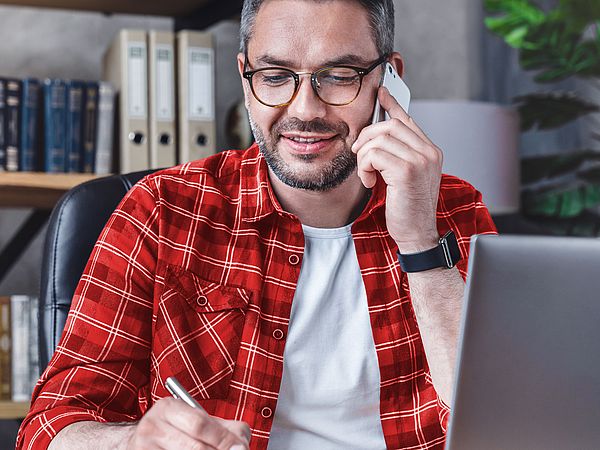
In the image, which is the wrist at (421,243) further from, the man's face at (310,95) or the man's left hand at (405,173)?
the man's face at (310,95)

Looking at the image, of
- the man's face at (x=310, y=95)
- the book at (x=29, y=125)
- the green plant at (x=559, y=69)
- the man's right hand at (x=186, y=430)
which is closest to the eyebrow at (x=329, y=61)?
the man's face at (x=310, y=95)

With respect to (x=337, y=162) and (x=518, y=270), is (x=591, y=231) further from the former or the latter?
(x=518, y=270)

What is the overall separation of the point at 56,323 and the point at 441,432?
1.88ft

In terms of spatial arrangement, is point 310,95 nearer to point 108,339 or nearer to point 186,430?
point 108,339

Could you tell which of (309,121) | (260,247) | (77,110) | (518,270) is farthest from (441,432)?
(77,110)

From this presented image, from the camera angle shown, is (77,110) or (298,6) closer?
(298,6)

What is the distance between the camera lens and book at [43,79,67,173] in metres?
1.95

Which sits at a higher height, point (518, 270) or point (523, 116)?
point (523, 116)

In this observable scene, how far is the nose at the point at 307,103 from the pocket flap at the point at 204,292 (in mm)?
261

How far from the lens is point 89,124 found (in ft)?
6.52

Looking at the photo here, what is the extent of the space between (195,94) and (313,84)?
0.90 meters

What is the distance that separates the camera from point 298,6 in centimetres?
120

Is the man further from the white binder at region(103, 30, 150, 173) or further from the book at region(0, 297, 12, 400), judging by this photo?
the book at region(0, 297, 12, 400)

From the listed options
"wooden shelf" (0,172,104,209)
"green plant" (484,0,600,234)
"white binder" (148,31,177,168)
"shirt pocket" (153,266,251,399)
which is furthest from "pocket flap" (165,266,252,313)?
"green plant" (484,0,600,234)
